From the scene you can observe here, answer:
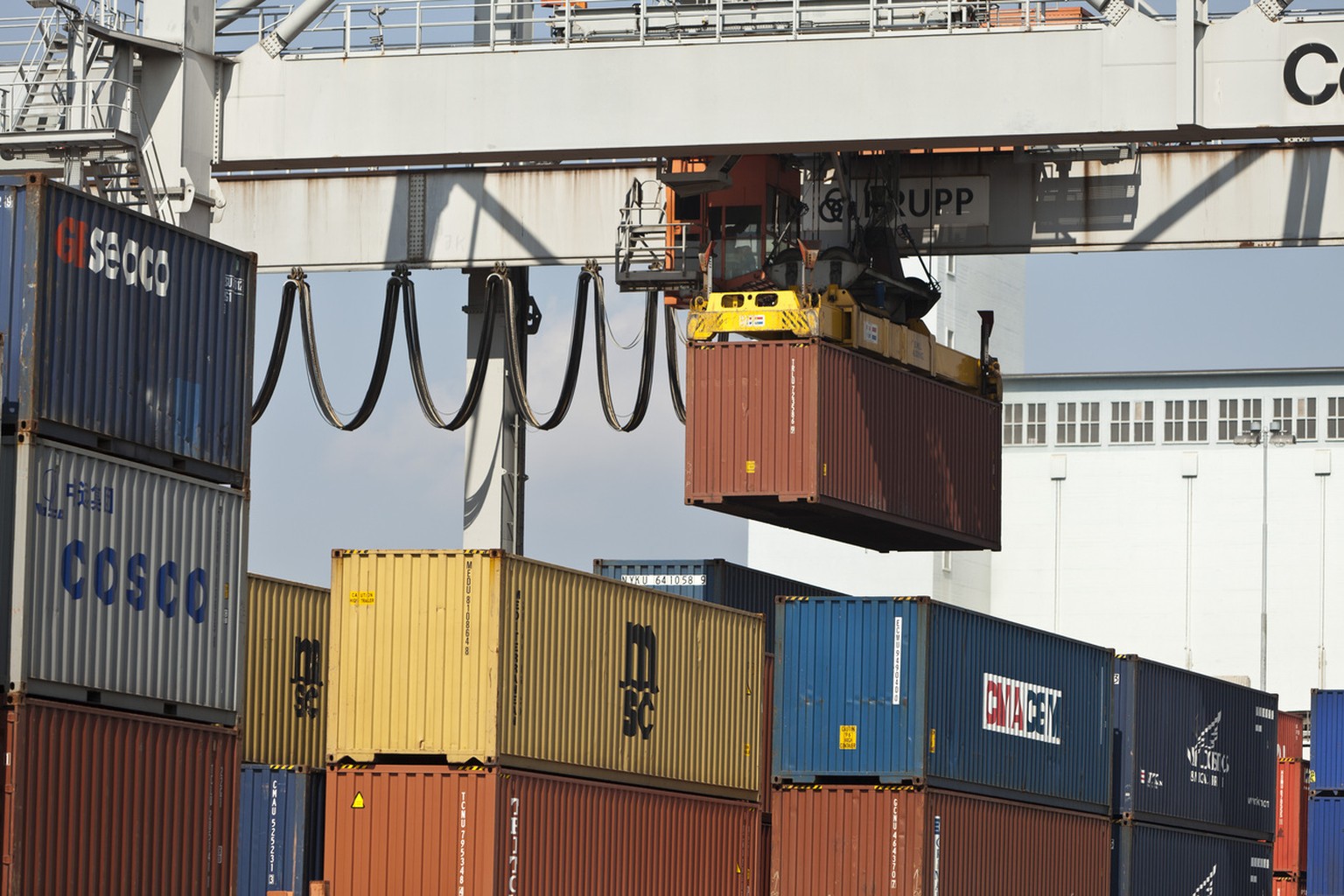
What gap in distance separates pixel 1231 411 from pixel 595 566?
38409mm

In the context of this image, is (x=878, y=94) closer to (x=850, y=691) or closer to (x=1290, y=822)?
(x=850, y=691)

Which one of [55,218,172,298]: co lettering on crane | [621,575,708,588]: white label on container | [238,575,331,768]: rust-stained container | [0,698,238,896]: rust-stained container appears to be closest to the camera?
[0,698,238,896]: rust-stained container

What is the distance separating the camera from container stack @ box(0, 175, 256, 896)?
16.2 metres

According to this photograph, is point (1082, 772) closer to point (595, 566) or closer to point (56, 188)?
point (595, 566)

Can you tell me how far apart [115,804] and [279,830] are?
6.92 metres

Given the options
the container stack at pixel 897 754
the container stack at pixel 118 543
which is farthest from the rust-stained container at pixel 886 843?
the container stack at pixel 118 543

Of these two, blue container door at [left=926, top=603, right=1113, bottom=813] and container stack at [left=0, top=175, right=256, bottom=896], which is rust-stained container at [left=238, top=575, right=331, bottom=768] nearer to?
container stack at [left=0, top=175, right=256, bottom=896]

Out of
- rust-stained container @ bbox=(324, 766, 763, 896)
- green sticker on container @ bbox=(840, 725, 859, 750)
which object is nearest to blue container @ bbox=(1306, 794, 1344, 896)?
green sticker on container @ bbox=(840, 725, 859, 750)

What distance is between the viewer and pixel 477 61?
86.0 ft

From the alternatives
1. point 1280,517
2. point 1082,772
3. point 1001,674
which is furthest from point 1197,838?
point 1280,517

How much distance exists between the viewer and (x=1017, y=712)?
2803 cm

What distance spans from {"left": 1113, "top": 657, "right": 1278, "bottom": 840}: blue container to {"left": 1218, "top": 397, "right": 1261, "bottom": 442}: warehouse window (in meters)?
30.6

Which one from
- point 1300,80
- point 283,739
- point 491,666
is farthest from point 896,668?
point 1300,80

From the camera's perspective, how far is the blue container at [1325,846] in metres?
35.6
